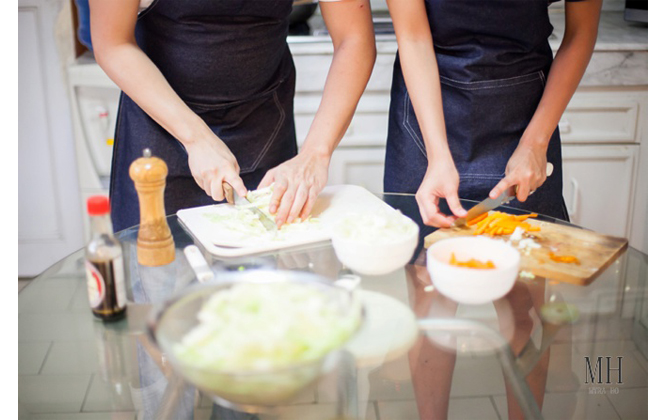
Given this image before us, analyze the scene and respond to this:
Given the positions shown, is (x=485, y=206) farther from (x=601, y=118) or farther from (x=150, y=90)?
(x=601, y=118)

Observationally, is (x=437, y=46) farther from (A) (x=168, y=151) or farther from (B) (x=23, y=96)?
(B) (x=23, y=96)

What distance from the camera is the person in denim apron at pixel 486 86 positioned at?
158 cm

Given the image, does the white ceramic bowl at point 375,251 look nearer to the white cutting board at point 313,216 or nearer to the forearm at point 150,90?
the white cutting board at point 313,216

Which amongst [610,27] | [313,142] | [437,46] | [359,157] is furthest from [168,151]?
[610,27]

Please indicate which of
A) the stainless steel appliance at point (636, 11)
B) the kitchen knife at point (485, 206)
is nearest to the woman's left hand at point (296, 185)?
the kitchen knife at point (485, 206)

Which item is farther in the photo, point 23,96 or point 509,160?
point 23,96

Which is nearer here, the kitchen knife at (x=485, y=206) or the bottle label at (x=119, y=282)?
the bottle label at (x=119, y=282)

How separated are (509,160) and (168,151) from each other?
822 mm

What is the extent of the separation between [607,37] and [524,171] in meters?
1.38

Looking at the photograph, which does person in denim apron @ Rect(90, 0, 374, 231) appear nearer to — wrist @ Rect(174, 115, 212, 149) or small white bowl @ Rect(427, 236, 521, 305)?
wrist @ Rect(174, 115, 212, 149)

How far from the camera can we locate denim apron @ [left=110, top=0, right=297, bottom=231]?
1.56 m

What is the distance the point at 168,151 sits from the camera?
5.28 ft

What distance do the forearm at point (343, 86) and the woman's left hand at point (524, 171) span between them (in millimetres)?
407

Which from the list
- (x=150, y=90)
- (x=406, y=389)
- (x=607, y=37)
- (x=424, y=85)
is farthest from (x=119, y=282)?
(x=607, y=37)
